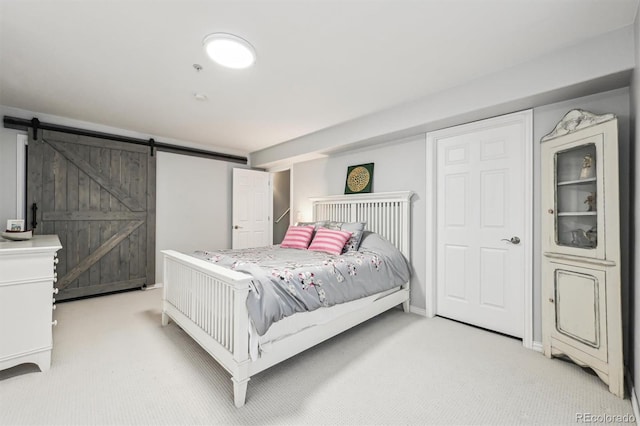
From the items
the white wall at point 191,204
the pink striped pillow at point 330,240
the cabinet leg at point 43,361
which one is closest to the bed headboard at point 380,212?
the pink striped pillow at point 330,240

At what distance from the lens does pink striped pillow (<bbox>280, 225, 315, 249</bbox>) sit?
3528 mm

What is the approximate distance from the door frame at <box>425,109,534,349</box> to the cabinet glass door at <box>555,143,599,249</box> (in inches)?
11.0

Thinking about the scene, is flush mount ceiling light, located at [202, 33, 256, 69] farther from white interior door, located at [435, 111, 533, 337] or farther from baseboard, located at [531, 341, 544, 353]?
baseboard, located at [531, 341, 544, 353]

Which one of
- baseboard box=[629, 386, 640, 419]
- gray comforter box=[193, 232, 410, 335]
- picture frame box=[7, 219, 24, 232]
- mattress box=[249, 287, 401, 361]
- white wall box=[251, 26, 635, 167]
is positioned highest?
white wall box=[251, 26, 635, 167]

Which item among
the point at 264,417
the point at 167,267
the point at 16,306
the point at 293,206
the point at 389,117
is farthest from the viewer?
the point at 293,206

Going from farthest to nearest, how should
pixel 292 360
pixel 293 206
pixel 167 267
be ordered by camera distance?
pixel 293 206 → pixel 167 267 → pixel 292 360

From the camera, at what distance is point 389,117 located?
3.20 meters

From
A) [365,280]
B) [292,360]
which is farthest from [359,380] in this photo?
[365,280]

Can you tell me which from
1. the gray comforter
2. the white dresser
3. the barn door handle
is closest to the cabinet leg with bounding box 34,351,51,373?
the white dresser

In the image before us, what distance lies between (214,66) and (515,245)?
3121 millimetres

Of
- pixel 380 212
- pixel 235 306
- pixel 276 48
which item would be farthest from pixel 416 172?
pixel 235 306

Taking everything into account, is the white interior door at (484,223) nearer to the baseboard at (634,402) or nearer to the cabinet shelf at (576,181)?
the cabinet shelf at (576,181)

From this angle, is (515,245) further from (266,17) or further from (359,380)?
(266,17)

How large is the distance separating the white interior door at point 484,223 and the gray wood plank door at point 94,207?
Answer: 4172 mm
